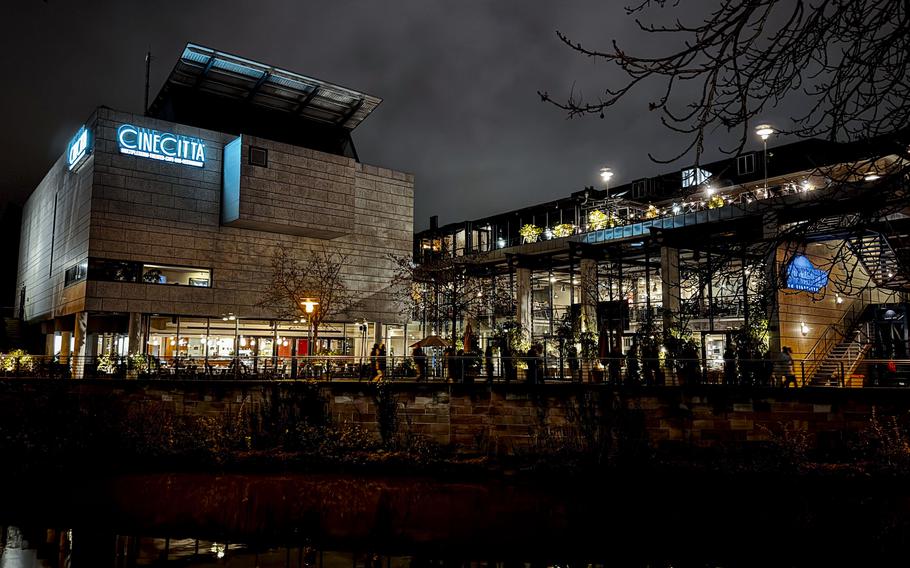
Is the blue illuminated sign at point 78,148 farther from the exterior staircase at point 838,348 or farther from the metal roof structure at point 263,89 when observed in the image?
the exterior staircase at point 838,348

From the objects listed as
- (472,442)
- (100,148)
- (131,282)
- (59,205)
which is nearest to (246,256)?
(131,282)

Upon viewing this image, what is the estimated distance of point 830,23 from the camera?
15.8 ft

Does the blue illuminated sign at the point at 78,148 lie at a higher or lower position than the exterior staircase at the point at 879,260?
higher

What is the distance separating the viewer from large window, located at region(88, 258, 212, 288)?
35125mm

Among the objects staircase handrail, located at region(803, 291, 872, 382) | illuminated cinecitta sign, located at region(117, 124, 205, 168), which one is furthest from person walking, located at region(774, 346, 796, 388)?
illuminated cinecitta sign, located at region(117, 124, 205, 168)

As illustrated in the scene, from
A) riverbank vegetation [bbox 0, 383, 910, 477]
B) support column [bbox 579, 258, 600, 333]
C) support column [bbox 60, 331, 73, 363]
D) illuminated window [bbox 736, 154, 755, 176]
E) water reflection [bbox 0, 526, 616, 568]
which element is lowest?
water reflection [bbox 0, 526, 616, 568]

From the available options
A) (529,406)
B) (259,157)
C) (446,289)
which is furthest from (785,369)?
(259,157)

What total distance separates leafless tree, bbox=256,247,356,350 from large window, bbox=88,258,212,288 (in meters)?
3.59

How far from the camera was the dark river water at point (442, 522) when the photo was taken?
15805 millimetres

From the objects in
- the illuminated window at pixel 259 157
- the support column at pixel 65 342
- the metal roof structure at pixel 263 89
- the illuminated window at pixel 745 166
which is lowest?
the support column at pixel 65 342

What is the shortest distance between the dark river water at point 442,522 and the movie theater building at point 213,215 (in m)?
13.9

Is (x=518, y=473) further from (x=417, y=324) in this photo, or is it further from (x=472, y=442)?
(x=417, y=324)

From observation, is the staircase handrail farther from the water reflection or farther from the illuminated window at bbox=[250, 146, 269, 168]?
the illuminated window at bbox=[250, 146, 269, 168]

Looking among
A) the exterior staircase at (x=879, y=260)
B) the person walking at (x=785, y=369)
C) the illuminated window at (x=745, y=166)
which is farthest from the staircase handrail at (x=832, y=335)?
the exterior staircase at (x=879, y=260)
